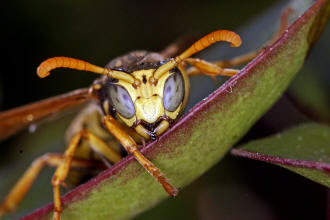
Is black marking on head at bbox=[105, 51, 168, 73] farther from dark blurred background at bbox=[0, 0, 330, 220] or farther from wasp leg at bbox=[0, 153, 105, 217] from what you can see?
wasp leg at bbox=[0, 153, 105, 217]

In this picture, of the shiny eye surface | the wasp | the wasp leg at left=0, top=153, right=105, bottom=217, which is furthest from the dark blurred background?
the shiny eye surface

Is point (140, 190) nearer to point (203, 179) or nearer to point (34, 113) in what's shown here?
point (203, 179)

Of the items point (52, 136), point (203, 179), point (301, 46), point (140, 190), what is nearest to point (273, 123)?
point (203, 179)

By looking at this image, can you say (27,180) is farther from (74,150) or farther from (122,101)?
(122,101)

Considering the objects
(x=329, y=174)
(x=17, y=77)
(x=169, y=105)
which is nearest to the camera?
(x=329, y=174)

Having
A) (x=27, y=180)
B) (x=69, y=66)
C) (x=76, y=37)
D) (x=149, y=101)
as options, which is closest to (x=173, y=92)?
(x=149, y=101)

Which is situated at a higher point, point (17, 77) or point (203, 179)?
point (17, 77)

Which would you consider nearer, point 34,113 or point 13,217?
point 13,217
